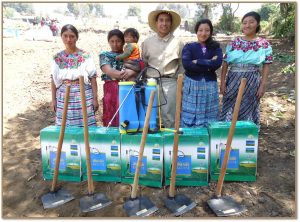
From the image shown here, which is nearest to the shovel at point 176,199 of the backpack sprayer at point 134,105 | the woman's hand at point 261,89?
the backpack sprayer at point 134,105

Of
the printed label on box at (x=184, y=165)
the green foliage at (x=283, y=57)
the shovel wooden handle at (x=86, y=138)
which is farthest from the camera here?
the green foliage at (x=283, y=57)

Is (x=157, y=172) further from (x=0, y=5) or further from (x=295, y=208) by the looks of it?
(x=0, y=5)

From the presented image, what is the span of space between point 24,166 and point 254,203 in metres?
2.64

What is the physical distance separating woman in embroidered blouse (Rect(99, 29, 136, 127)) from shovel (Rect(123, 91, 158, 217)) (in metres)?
0.85

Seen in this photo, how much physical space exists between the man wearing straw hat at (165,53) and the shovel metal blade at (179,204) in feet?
3.24

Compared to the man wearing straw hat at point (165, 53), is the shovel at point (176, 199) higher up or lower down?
lower down

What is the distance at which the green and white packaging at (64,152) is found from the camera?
305 cm

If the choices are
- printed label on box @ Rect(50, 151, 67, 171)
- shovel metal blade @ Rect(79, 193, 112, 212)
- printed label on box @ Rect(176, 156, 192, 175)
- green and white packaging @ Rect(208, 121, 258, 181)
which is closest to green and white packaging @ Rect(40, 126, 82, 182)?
printed label on box @ Rect(50, 151, 67, 171)

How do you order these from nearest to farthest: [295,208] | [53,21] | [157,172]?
[295,208] < [157,172] < [53,21]

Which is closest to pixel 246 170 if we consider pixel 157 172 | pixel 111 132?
pixel 157 172

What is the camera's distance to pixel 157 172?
2982 mm

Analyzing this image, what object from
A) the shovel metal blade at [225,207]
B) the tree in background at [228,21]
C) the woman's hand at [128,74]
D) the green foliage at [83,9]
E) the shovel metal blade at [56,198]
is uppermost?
the green foliage at [83,9]

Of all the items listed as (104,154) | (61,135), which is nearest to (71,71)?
(61,135)

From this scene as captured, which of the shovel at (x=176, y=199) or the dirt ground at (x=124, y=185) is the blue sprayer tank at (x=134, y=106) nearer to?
the shovel at (x=176, y=199)
